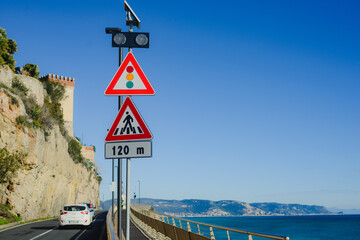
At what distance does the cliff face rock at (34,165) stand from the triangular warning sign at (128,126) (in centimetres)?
3006

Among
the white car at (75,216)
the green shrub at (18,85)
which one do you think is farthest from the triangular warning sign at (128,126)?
the green shrub at (18,85)

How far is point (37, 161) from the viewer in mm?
39031

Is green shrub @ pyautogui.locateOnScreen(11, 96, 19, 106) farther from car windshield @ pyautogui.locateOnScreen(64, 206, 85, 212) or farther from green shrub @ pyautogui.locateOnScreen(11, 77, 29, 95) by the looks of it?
car windshield @ pyautogui.locateOnScreen(64, 206, 85, 212)

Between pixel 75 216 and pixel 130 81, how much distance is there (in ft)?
65.9

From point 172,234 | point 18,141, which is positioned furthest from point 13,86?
point 172,234

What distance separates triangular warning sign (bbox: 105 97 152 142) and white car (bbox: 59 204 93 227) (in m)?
20.0

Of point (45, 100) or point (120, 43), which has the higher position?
point (45, 100)

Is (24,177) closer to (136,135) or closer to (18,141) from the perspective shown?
(18,141)

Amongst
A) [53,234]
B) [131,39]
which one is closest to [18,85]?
[53,234]

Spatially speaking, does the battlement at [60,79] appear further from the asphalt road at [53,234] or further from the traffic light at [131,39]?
the traffic light at [131,39]

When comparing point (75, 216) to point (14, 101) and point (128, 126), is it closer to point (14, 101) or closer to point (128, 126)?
point (14, 101)

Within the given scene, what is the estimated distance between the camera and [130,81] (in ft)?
20.9

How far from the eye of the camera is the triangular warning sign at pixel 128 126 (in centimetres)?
593

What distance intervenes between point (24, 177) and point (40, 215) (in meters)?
6.26
